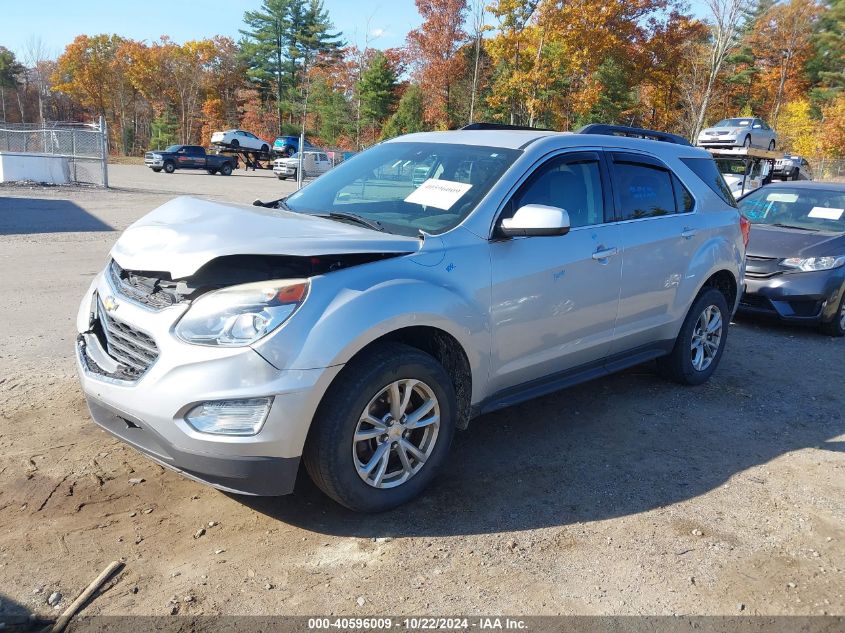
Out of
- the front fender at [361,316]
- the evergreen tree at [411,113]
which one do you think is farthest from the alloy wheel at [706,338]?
the evergreen tree at [411,113]

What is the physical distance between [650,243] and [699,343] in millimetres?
1307

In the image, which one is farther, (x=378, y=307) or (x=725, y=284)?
(x=725, y=284)

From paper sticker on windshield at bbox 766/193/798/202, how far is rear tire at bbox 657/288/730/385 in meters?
3.97

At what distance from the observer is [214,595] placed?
2.72m

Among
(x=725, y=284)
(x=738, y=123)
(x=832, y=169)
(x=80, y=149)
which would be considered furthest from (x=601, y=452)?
(x=832, y=169)

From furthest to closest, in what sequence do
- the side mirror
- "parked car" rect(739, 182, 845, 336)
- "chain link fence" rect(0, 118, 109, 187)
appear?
"chain link fence" rect(0, 118, 109, 187)
"parked car" rect(739, 182, 845, 336)
the side mirror

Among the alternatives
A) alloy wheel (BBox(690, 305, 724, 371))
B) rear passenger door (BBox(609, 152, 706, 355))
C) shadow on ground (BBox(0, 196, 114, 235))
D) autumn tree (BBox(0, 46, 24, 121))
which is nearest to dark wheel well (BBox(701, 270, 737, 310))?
alloy wheel (BBox(690, 305, 724, 371))

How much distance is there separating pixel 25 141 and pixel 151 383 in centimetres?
2764

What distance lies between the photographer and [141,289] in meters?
3.24

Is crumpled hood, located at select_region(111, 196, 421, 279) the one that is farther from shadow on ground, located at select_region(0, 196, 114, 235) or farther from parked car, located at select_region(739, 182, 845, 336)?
shadow on ground, located at select_region(0, 196, 114, 235)

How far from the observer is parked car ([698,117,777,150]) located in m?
22.9

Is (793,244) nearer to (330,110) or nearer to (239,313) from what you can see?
(239,313)

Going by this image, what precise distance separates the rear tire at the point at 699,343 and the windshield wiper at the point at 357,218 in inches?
111

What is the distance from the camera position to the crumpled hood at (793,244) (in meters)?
7.53
